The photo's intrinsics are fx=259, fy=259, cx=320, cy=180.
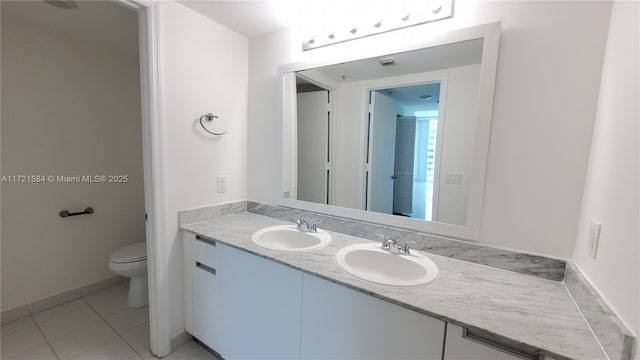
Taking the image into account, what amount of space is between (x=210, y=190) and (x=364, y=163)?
1.09 meters

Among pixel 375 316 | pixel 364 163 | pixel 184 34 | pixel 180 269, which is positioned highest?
pixel 184 34

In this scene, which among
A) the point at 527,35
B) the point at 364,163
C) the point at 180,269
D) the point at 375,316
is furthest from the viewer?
the point at 180,269

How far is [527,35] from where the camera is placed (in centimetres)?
109

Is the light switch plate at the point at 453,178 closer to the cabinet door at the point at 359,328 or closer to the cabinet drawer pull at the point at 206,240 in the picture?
the cabinet door at the point at 359,328

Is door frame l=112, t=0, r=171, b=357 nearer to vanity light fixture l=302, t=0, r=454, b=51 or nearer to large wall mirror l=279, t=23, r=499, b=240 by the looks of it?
large wall mirror l=279, t=23, r=499, b=240

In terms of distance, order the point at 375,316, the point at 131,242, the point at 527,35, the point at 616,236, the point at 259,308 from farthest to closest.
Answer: the point at 131,242, the point at 259,308, the point at 527,35, the point at 375,316, the point at 616,236

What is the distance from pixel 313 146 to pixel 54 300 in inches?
95.2

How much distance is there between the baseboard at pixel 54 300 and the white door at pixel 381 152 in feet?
8.23

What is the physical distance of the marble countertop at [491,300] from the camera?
2.47 feet

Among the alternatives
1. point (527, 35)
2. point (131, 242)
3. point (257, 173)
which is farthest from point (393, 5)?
point (131, 242)

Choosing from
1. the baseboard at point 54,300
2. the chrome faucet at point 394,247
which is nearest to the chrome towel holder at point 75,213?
the baseboard at point 54,300

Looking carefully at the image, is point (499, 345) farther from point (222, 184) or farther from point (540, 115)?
point (222, 184)

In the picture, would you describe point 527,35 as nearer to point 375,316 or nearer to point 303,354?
point 375,316

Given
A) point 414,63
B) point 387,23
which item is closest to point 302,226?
point 414,63
